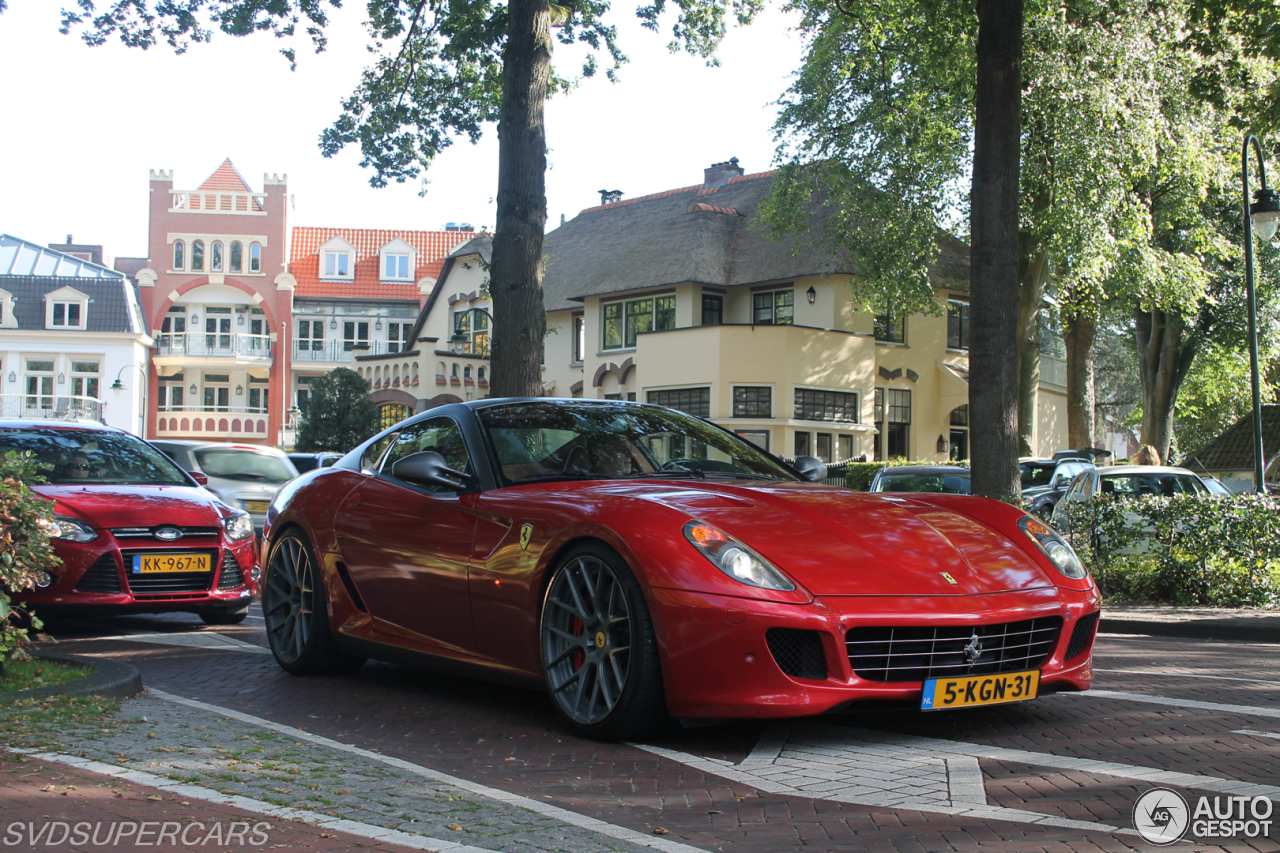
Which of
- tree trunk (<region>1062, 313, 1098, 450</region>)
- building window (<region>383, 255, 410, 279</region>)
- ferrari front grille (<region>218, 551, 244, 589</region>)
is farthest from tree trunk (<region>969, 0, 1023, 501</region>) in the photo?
building window (<region>383, 255, 410, 279</region>)

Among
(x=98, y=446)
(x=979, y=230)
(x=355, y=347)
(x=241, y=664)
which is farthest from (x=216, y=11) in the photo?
(x=355, y=347)

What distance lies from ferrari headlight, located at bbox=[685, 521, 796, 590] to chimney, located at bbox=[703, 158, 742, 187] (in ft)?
145

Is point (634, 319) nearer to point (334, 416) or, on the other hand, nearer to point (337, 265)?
point (334, 416)

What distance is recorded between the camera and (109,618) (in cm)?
999

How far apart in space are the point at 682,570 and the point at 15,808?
2.30 metres

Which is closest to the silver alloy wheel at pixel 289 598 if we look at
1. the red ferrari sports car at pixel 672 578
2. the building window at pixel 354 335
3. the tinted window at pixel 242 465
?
the red ferrari sports car at pixel 672 578

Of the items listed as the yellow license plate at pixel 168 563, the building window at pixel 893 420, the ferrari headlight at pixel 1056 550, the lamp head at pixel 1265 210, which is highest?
the lamp head at pixel 1265 210

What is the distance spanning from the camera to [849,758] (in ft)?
15.0

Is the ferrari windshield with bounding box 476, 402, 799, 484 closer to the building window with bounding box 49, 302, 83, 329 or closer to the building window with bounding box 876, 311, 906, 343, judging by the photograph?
the building window with bounding box 876, 311, 906, 343

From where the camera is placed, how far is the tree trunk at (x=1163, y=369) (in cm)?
3600

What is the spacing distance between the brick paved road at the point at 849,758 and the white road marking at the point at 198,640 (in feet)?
3.85

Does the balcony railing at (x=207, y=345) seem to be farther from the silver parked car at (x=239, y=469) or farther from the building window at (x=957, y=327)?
the silver parked car at (x=239, y=469)

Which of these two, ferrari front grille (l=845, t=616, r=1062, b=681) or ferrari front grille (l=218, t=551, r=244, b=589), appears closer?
ferrari front grille (l=845, t=616, r=1062, b=681)

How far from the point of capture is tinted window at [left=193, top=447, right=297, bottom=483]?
15664 millimetres
